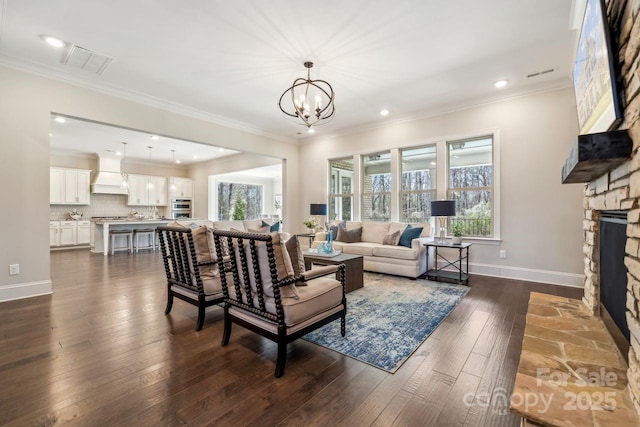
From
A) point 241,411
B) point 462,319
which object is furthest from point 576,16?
point 241,411

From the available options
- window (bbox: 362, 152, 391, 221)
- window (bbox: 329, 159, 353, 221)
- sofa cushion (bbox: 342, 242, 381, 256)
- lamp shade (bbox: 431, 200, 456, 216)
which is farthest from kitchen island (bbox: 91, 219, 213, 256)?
lamp shade (bbox: 431, 200, 456, 216)

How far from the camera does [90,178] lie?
30.0 ft

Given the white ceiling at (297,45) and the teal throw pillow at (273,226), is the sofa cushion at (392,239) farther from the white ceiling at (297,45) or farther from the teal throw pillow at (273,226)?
the teal throw pillow at (273,226)

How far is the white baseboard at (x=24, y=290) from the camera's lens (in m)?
3.55

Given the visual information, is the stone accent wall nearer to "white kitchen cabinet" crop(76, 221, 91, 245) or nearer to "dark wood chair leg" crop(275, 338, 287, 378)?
"dark wood chair leg" crop(275, 338, 287, 378)

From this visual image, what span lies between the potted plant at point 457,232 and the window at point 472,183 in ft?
0.19

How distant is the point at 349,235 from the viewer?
5.71 m

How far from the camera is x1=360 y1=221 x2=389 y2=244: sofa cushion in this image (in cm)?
562

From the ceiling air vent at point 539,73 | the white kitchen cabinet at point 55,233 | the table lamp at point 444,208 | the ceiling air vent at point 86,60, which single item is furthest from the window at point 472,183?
the white kitchen cabinet at point 55,233

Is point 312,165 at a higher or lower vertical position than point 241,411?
higher

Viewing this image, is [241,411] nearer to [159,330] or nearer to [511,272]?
[159,330]

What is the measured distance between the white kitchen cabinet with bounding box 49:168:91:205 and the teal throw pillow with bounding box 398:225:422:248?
9.69 metres

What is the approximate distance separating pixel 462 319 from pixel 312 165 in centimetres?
522

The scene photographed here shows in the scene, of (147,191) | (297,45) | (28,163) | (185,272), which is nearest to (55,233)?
(147,191)
